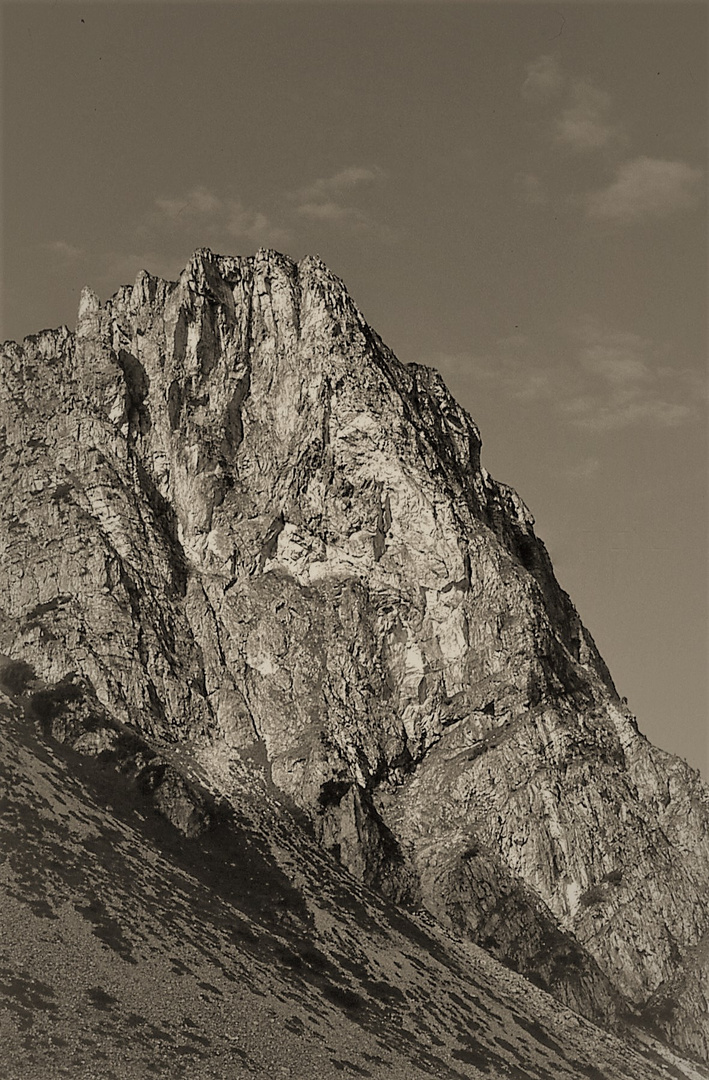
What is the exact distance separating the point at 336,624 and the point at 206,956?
194 feet

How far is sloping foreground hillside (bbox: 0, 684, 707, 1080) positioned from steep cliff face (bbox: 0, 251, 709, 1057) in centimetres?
764

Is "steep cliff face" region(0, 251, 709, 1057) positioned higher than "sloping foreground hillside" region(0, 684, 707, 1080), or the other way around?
"steep cliff face" region(0, 251, 709, 1057)

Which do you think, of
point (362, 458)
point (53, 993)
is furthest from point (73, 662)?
point (53, 993)

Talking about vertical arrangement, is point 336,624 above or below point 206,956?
above

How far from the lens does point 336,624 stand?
534 feet

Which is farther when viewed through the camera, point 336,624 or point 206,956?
point 336,624

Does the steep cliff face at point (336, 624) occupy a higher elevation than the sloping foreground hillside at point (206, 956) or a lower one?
higher

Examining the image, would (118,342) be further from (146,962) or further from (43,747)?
(146,962)

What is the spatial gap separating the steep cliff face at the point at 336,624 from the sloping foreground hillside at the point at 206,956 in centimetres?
764

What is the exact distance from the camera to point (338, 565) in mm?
167500

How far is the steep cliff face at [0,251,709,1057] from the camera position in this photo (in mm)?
146125

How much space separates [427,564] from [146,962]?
76150 mm

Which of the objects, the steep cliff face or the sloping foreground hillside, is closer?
the sloping foreground hillside

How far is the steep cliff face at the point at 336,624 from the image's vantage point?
146 meters
